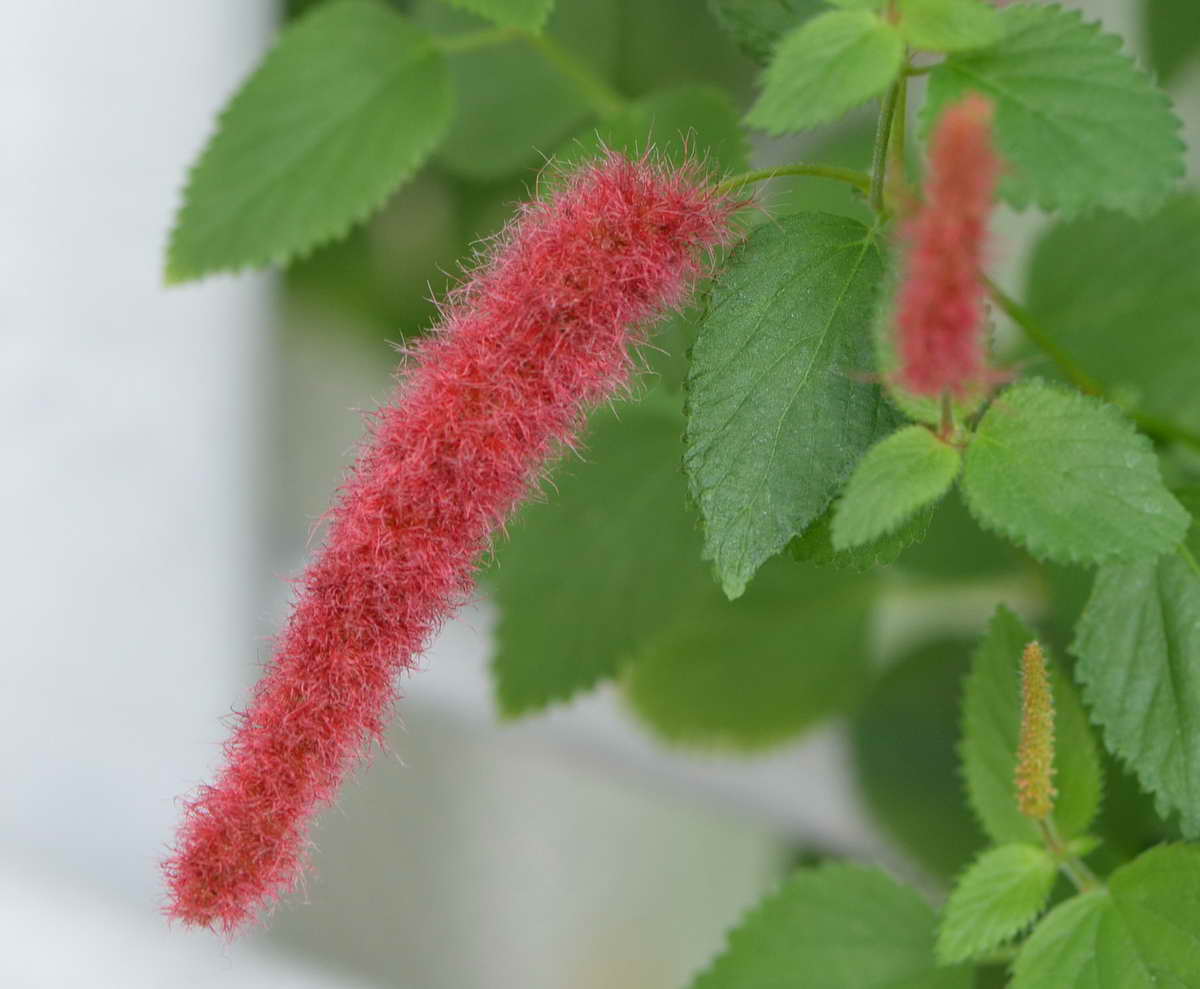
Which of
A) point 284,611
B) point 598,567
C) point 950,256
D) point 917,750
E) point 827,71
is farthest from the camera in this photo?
point 284,611

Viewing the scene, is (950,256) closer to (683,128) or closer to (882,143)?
(882,143)

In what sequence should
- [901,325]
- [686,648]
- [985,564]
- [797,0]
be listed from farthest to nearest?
[686,648]
[985,564]
[797,0]
[901,325]

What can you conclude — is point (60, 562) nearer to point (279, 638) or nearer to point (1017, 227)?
point (279, 638)

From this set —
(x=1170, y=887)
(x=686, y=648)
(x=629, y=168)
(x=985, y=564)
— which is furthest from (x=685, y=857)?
(x=629, y=168)

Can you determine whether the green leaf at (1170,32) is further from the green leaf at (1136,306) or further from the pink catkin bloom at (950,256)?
the pink catkin bloom at (950,256)

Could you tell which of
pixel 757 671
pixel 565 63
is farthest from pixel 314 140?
pixel 757 671

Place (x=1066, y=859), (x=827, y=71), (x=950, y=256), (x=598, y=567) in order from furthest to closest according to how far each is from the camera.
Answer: (x=598, y=567)
(x=1066, y=859)
(x=827, y=71)
(x=950, y=256)
